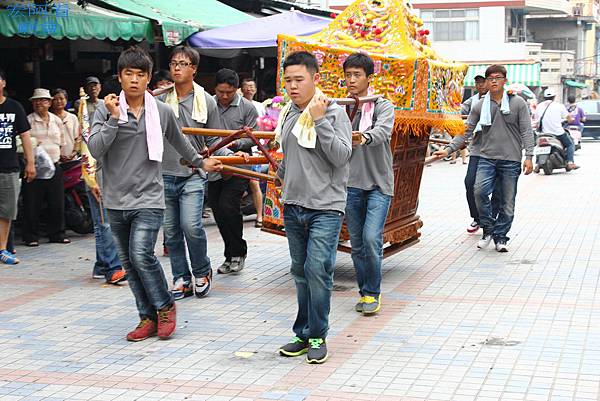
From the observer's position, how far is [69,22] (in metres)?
10.7

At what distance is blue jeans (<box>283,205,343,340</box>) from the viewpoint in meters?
5.75

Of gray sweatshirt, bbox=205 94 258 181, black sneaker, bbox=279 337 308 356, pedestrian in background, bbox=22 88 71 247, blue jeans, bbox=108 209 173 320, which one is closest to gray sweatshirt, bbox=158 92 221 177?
gray sweatshirt, bbox=205 94 258 181

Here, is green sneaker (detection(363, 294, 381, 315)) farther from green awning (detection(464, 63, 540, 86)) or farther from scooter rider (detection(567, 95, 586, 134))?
green awning (detection(464, 63, 540, 86))

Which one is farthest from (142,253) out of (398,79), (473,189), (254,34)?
(254,34)

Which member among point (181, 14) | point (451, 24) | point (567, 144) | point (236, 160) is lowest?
point (567, 144)

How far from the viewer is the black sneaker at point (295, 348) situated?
5980 mm

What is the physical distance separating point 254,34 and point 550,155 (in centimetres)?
794

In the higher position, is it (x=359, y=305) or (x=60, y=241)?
(x=359, y=305)

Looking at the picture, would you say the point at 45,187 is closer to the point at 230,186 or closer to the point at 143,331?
the point at 230,186

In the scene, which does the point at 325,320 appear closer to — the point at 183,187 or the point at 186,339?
the point at 186,339

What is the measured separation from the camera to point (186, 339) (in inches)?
254

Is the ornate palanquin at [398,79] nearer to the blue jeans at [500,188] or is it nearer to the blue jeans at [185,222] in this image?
the blue jeans at [185,222]

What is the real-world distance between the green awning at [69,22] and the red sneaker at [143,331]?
4776 millimetres

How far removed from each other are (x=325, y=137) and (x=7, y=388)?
2225mm
